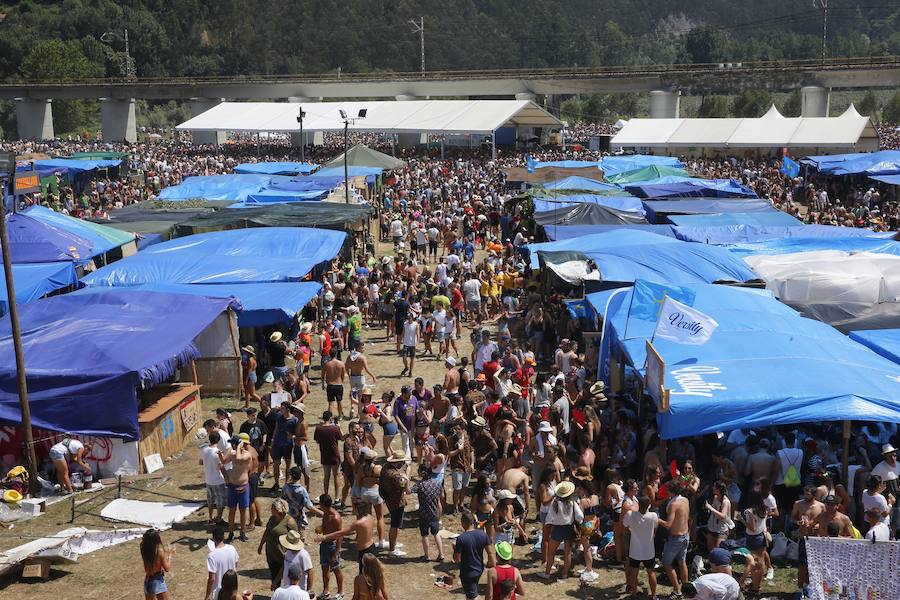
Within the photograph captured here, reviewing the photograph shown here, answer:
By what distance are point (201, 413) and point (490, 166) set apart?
101ft

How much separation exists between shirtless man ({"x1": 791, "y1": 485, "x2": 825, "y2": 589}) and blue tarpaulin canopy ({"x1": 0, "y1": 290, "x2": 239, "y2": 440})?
7275 mm

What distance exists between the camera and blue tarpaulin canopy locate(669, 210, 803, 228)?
2053 cm

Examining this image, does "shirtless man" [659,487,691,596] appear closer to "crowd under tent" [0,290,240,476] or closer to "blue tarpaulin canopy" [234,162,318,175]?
"crowd under tent" [0,290,240,476]

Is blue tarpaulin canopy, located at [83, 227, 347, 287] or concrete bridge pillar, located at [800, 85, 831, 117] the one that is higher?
concrete bridge pillar, located at [800, 85, 831, 117]

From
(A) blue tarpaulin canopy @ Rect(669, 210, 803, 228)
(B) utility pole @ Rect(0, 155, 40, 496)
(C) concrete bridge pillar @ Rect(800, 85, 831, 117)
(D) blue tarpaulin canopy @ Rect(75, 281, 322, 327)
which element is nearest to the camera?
(B) utility pole @ Rect(0, 155, 40, 496)

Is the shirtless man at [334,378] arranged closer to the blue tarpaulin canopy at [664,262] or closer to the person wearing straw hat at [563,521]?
the blue tarpaulin canopy at [664,262]

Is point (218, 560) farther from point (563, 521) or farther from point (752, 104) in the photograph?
point (752, 104)

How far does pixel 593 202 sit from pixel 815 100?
1771 inches

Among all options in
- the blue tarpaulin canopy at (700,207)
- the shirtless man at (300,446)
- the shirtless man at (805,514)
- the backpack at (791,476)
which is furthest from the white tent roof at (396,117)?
the shirtless man at (805,514)

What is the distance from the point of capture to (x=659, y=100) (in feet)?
220

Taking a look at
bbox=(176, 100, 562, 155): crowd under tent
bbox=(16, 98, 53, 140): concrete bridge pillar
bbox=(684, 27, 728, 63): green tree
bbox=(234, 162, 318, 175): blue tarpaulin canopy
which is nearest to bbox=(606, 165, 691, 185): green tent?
bbox=(234, 162, 318, 175): blue tarpaulin canopy

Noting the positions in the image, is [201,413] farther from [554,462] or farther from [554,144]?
[554,144]

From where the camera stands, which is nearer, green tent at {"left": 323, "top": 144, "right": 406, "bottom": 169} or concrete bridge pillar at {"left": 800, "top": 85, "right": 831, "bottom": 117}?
green tent at {"left": 323, "top": 144, "right": 406, "bottom": 169}

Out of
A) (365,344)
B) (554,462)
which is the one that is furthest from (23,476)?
(365,344)
